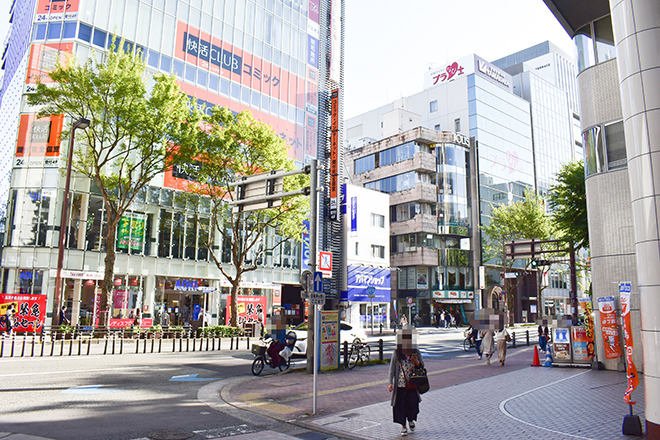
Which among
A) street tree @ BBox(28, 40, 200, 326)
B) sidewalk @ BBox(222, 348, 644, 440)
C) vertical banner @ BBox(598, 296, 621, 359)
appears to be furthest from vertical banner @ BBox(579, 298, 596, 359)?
street tree @ BBox(28, 40, 200, 326)

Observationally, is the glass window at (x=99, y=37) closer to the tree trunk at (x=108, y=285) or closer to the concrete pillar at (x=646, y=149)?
the tree trunk at (x=108, y=285)

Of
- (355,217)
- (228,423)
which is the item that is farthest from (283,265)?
(228,423)

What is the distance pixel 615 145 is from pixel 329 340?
445 inches

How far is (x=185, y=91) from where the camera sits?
34594mm

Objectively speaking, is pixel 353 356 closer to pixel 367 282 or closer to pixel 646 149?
pixel 646 149

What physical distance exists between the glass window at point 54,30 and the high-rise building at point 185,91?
0.07 m

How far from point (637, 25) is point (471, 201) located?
51.9 meters

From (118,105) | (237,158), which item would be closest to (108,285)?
(118,105)

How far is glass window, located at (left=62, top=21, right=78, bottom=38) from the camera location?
29.9 meters

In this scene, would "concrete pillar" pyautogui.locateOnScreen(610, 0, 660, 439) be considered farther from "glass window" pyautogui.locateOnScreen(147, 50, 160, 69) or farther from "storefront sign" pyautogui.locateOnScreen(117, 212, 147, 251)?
"glass window" pyautogui.locateOnScreen(147, 50, 160, 69)

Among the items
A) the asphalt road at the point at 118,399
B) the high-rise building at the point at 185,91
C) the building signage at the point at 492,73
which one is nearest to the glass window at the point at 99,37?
the high-rise building at the point at 185,91

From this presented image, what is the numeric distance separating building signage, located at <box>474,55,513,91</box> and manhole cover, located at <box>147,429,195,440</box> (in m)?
67.9

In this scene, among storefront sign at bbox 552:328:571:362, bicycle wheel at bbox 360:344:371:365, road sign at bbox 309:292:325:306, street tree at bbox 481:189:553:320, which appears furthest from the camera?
street tree at bbox 481:189:553:320

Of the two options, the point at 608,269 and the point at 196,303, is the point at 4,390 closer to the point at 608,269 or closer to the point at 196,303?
the point at 608,269
